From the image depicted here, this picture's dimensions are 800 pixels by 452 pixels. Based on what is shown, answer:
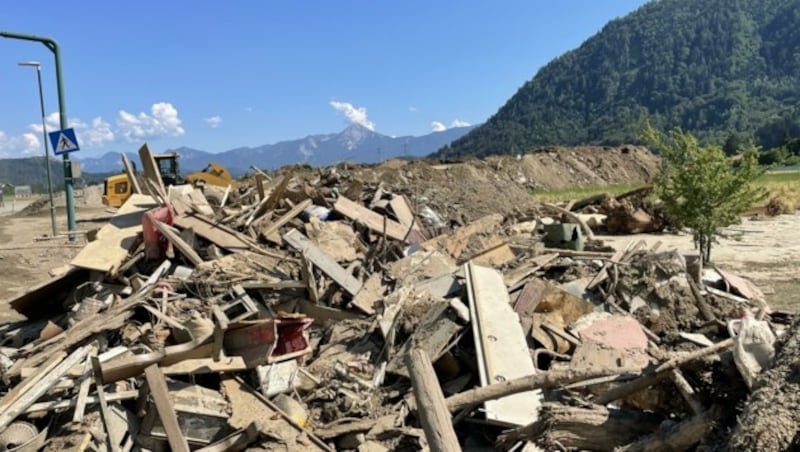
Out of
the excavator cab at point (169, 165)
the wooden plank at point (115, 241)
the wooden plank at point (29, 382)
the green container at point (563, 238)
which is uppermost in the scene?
the excavator cab at point (169, 165)

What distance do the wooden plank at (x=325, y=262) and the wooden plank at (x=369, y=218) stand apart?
1823mm

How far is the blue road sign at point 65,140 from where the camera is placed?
1303 centimetres

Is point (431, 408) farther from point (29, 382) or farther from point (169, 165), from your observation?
point (169, 165)

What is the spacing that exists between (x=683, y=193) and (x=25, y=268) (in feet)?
52.7

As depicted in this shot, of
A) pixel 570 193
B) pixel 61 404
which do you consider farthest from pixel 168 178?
pixel 570 193

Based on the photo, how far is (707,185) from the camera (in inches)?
445

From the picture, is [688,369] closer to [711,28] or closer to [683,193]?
[683,193]

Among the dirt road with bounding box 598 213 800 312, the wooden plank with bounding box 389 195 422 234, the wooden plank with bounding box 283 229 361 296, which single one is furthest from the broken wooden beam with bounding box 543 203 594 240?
the wooden plank with bounding box 283 229 361 296

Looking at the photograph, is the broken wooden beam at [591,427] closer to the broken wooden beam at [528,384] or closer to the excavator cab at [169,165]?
the broken wooden beam at [528,384]

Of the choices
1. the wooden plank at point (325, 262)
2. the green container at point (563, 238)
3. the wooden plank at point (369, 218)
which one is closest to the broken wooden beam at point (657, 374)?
the wooden plank at point (325, 262)

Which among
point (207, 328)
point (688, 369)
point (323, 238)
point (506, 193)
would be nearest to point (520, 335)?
point (688, 369)

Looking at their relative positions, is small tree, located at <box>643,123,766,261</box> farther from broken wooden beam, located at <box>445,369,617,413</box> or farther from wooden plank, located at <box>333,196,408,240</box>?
broken wooden beam, located at <box>445,369,617,413</box>

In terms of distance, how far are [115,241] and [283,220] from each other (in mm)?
2553

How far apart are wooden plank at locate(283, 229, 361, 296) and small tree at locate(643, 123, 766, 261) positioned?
7.46 m
